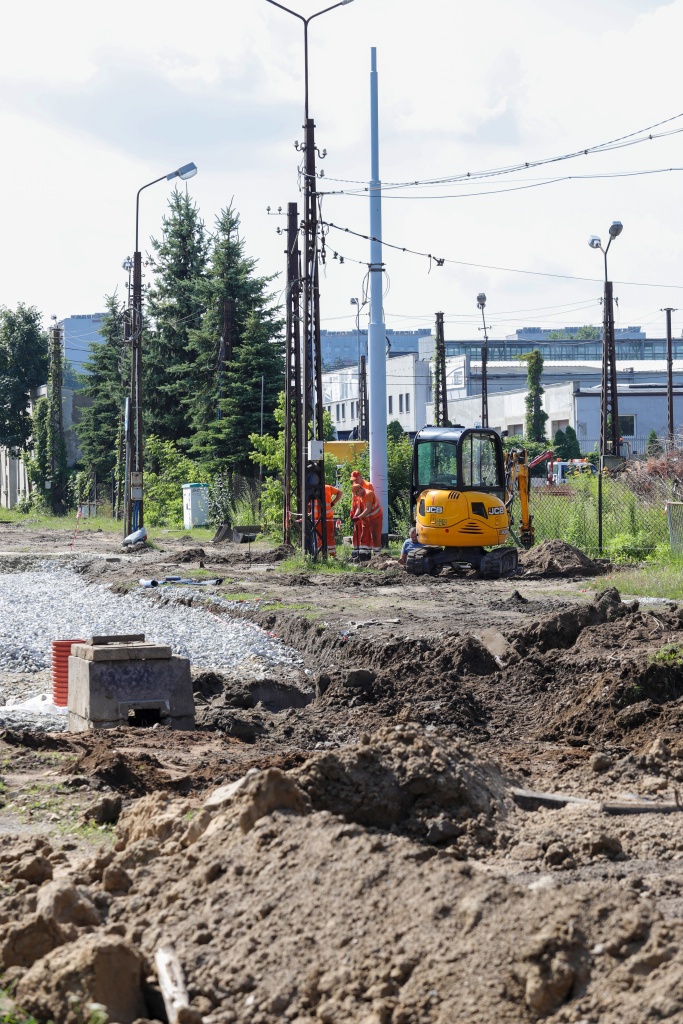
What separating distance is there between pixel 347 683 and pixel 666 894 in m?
6.70

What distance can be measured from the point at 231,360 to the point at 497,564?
102 feet

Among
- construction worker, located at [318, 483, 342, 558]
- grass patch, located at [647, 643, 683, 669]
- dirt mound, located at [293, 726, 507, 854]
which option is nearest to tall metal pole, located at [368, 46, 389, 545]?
construction worker, located at [318, 483, 342, 558]

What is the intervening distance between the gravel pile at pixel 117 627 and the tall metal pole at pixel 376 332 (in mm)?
9038

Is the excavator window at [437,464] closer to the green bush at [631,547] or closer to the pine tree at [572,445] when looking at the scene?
the green bush at [631,547]

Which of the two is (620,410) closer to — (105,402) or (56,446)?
(105,402)

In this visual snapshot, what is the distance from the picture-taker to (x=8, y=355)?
79938mm

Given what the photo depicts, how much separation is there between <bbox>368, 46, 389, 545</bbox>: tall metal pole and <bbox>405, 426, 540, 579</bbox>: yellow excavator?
5.60 metres

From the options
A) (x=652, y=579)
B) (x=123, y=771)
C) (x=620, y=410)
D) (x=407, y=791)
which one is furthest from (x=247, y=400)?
(x=407, y=791)

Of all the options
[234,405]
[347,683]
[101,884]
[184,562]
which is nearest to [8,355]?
[234,405]

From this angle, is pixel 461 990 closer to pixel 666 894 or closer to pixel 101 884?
pixel 666 894

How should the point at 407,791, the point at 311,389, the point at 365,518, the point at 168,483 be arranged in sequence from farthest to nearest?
the point at 168,483
the point at 365,518
the point at 311,389
the point at 407,791

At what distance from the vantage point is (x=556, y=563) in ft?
79.5

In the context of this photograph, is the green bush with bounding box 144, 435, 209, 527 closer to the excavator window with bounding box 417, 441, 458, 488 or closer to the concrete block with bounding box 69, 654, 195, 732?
the excavator window with bounding box 417, 441, 458, 488

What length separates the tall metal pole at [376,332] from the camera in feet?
97.3
